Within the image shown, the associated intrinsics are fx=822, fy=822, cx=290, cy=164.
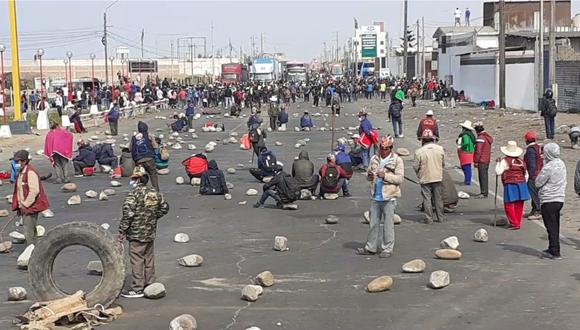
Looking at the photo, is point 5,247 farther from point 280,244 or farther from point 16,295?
point 280,244

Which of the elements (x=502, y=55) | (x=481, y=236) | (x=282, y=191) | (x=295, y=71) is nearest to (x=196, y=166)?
(x=282, y=191)

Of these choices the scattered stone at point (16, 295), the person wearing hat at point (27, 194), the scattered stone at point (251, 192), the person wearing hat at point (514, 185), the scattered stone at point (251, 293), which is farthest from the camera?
the scattered stone at point (251, 192)

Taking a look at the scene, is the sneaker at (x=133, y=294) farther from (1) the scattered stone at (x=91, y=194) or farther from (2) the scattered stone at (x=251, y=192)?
(1) the scattered stone at (x=91, y=194)

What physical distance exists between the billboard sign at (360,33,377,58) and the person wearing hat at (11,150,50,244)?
110 m

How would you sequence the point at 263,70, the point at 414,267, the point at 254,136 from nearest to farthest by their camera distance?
1. the point at 414,267
2. the point at 254,136
3. the point at 263,70

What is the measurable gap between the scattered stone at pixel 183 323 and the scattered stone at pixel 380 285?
2.43 meters

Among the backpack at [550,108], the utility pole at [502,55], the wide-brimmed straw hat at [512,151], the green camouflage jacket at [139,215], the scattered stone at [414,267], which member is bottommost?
the scattered stone at [414,267]

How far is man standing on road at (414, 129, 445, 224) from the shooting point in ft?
46.3

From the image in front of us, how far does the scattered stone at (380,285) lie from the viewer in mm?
9648

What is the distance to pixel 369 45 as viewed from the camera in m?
121

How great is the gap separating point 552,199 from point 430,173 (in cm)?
301

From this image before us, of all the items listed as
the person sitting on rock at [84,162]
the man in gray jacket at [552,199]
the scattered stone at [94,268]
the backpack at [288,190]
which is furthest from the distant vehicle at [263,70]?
the scattered stone at [94,268]

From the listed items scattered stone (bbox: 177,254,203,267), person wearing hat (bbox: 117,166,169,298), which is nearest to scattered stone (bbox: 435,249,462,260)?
scattered stone (bbox: 177,254,203,267)

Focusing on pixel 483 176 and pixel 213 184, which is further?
pixel 213 184
